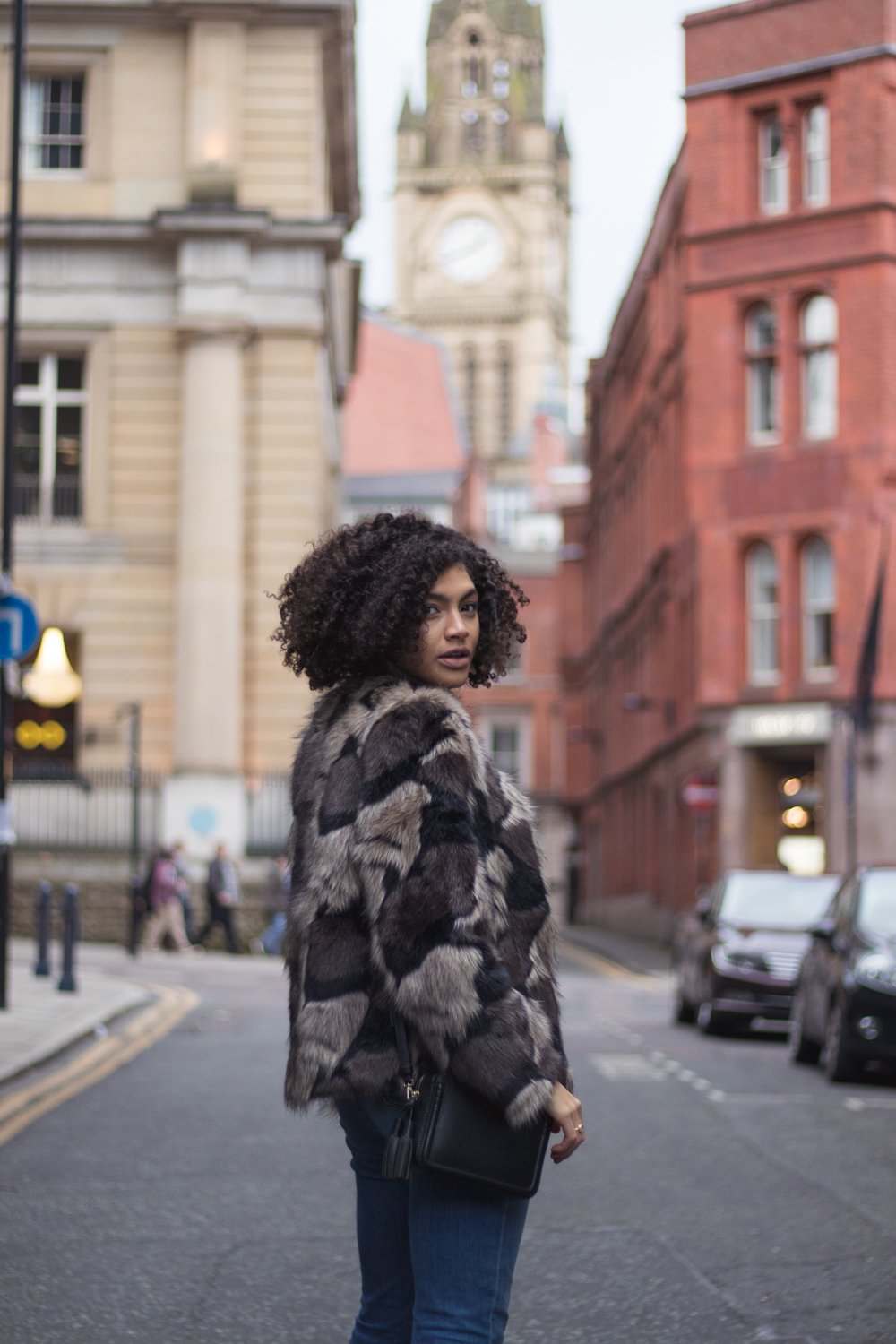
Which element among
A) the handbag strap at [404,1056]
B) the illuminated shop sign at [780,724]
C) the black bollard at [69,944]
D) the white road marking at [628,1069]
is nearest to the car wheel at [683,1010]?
the white road marking at [628,1069]

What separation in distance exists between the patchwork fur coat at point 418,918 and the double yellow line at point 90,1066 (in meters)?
6.93

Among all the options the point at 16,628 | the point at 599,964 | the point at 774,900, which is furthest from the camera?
the point at 599,964

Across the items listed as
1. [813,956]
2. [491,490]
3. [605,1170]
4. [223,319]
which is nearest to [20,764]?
[223,319]

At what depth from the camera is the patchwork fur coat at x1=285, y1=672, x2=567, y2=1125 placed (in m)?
3.79

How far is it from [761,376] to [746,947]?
791 inches

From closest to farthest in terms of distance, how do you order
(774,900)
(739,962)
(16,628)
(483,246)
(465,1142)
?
(465,1142)
(16,628)
(739,962)
(774,900)
(483,246)

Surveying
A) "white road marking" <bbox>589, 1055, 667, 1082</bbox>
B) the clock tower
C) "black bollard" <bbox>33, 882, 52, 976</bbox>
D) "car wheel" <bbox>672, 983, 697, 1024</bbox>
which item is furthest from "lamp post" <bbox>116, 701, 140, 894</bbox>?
the clock tower

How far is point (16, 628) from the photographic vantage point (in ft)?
54.7

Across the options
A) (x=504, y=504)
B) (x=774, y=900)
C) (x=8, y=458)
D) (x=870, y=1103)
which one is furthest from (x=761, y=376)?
(x=504, y=504)

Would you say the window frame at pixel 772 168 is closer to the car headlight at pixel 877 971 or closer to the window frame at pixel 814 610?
the window frame at pixel 814 610

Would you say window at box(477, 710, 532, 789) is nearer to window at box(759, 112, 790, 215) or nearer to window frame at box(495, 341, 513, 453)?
window at box(759, 112, 790, 215)

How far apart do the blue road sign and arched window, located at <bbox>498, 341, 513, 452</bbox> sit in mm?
136008

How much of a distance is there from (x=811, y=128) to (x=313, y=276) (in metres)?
8.65

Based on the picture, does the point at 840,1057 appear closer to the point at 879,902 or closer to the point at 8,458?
the point at 879,902
